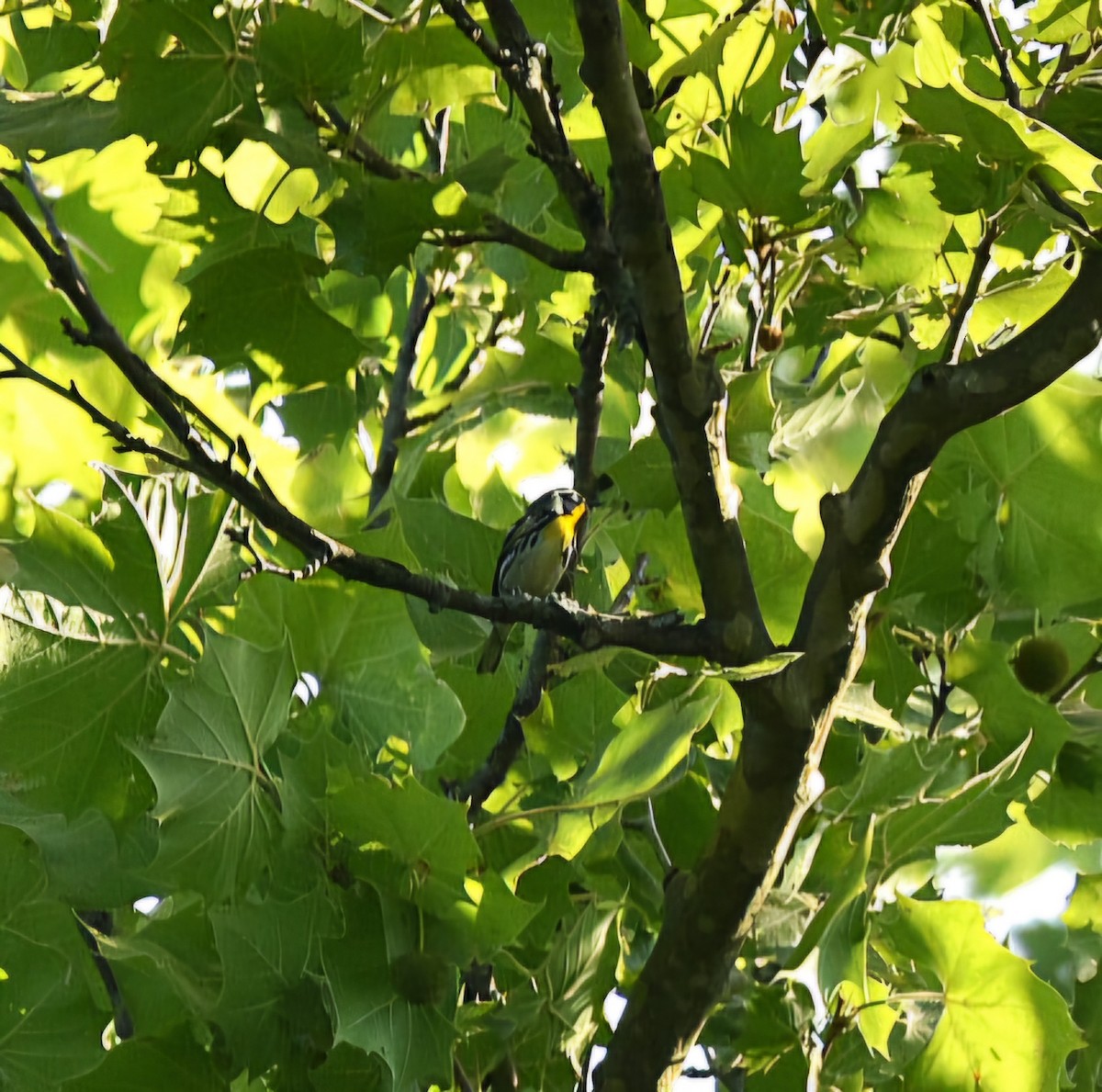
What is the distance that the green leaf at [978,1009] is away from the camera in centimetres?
120

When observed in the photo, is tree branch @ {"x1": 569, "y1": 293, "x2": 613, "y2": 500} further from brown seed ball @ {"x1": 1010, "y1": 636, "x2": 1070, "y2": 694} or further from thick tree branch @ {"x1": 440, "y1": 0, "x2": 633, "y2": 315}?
brown seed ball @ {"x1": 1010, "y1": 636, "x2": 1070, "y2": 694}

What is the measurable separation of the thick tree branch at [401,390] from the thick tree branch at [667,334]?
0.74 meters

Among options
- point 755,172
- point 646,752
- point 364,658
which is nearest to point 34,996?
point 364,658

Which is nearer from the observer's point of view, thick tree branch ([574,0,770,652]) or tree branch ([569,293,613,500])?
thick tree branch ([574,0,770,652])

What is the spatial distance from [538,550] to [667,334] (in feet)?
4.98

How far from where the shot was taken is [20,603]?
110cm

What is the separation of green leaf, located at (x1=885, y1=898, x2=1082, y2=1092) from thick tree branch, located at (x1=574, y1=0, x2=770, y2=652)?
0.32 metres

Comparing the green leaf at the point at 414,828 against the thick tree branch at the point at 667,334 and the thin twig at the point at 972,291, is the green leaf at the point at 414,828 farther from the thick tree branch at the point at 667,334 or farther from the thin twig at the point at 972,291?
the thin twig at the point at 972,291

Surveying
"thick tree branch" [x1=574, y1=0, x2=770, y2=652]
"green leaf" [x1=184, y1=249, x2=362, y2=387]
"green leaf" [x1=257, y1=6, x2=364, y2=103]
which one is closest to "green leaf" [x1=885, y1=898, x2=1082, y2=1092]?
"thick tree branch" [x1=574, y1=0, x2=770, y2=652]

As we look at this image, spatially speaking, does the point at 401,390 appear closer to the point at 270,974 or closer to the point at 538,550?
the point at 538,550

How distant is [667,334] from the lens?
112 centimetres

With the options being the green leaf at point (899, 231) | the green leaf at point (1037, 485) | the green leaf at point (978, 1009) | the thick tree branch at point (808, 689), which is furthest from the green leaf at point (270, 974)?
the green leaf at point (899, 231)

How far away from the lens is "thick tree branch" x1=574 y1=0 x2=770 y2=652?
1.09 m

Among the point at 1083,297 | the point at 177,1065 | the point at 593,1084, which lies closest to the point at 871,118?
the point at 1083,297
